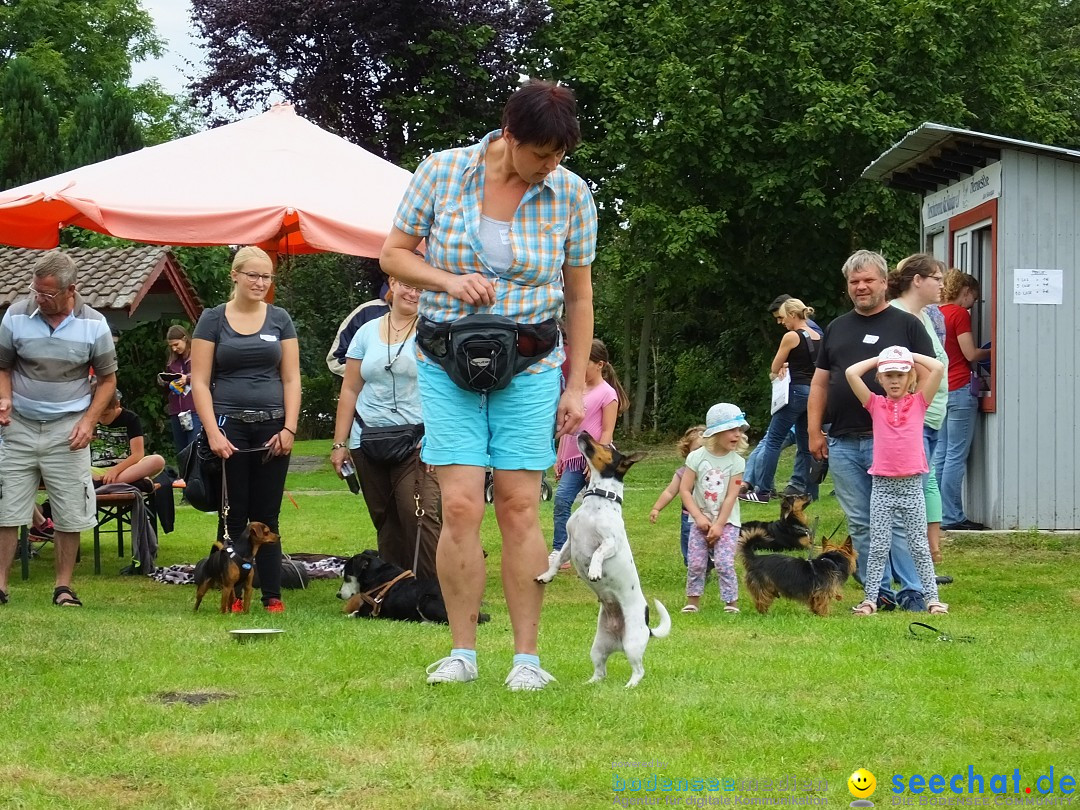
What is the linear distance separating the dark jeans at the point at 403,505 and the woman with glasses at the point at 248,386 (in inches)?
21.0

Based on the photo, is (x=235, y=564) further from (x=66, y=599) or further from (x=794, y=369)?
(x=794, y=369)

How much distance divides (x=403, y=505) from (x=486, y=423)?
3387 millimetres

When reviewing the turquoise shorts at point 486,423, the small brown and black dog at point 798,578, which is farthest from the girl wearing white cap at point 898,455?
the turquoise shorts at point 486,423

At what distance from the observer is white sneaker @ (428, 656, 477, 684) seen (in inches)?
200

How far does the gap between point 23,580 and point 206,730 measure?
604 centimetres

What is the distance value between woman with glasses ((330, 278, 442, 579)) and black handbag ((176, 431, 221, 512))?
703mm

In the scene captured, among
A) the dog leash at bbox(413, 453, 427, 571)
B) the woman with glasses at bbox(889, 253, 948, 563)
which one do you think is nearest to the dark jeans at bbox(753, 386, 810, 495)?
the woman with glasses at bbox(889, 253, 948, 563)

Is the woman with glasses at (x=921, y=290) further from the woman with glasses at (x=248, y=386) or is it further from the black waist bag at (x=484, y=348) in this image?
the black waist bag at (x=484, y=348)

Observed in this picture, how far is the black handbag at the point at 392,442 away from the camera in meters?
8.06

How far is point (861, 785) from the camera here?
3.70 metres

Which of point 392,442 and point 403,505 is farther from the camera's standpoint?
point 403,505

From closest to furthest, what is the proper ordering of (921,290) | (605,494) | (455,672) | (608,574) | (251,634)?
(455,672)
(608,574)
(605,494)
(251,634)
(921,290)

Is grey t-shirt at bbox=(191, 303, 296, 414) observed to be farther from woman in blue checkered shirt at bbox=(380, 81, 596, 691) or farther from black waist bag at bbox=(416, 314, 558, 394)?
black waist bag at bbox=(416, 314, 558, 394)

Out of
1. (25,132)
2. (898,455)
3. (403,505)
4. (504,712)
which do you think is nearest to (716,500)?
(898,455)
